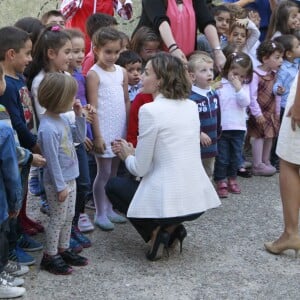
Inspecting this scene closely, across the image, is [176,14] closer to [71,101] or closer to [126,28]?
[71,101]

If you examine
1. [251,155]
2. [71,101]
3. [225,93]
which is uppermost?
[71,101]

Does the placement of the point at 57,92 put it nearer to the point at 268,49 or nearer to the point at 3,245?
the point at 3,245

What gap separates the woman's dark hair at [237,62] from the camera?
18.2ft

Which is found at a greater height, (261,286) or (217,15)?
(217,15)

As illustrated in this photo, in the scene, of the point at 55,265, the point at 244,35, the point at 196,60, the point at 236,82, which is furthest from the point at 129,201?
the point at 244,35

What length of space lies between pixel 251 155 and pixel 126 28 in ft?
11.2

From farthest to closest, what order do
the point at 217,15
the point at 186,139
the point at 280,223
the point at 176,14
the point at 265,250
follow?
the point at 217,15, the point at 176,14, the point at 280,223, the point at 265,250, the point at 186,139

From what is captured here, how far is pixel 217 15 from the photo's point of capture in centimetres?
645

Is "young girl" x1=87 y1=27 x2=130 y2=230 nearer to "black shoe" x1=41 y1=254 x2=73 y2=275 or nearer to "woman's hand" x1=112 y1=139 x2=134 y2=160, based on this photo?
"woman's hand" x1=112 y1=139 x2=134 y2=160

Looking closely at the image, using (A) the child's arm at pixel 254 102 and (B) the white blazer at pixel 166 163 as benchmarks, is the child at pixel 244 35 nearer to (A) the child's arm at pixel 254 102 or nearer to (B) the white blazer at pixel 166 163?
(A) the child's arm at pixel 254 102

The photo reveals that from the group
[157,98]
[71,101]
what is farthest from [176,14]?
[71,101]

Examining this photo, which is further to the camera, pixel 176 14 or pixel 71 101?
pixel 176 14

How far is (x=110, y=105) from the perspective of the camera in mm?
4594

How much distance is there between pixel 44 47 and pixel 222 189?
2.22m
